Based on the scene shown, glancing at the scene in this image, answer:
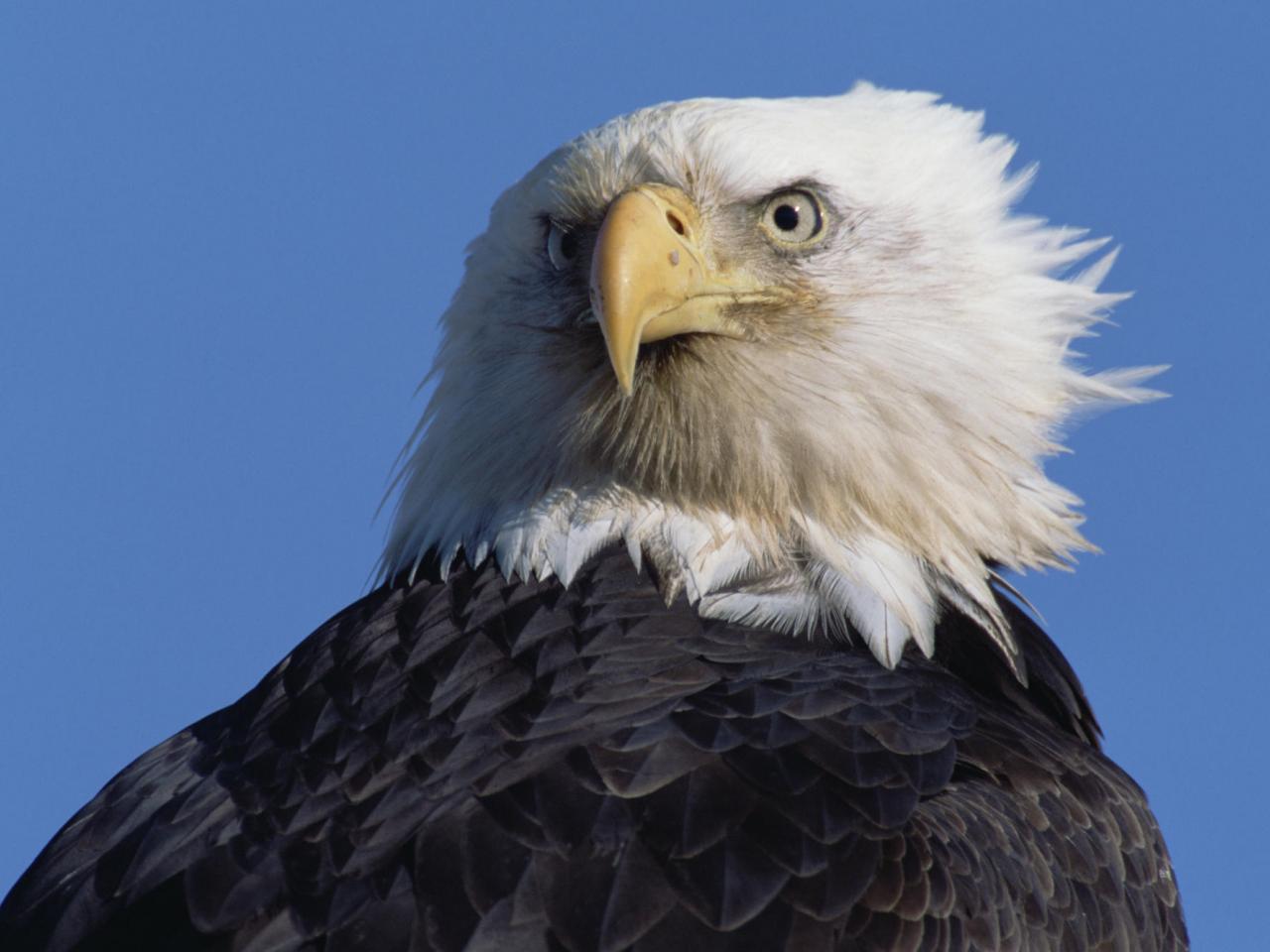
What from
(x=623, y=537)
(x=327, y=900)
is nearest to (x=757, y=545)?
(x=623, y=537)

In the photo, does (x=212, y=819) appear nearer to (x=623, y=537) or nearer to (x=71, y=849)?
(x=71, y=849)

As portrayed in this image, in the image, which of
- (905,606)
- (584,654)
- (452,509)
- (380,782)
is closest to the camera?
(380,782)

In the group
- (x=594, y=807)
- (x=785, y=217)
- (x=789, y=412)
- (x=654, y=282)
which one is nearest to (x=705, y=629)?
(x=789, y=412)

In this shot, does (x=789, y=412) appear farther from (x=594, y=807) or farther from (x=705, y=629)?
(x=594, y=807)

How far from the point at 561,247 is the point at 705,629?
54.6 inches

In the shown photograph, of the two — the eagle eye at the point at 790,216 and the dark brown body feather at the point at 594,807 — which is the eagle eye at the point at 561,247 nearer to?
the eagle eye at the point at 790,216

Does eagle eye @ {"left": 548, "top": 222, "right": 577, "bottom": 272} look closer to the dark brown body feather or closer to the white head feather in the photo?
the white head feather

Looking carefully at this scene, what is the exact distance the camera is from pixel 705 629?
6.11 m

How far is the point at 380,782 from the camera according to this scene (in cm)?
540

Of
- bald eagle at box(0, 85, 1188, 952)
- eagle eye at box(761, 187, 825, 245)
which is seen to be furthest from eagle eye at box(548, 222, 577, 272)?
eagle eye at box(761, 187, 825, 245)

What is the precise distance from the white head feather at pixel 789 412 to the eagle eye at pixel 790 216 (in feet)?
0.16

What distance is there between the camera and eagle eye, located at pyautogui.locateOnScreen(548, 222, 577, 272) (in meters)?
6.71

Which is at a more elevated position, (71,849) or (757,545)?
(757,545)

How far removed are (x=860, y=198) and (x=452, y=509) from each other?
64.0 inches
